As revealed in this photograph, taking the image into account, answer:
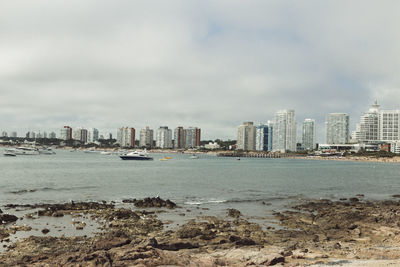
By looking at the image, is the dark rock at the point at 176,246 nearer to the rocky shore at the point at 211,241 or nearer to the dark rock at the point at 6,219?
the rocky shore at the point at 211,241

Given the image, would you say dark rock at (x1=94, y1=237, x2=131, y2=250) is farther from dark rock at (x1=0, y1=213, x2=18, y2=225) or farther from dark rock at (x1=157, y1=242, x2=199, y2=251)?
dark rock at (x1=0, y1=213, x2=18, y2=225)

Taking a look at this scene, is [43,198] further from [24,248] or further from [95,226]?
[24,248]

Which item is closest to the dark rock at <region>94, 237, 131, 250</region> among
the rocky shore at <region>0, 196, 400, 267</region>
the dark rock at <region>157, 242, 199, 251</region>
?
the rocky shore at <region>0, 196, 400, 267</region>

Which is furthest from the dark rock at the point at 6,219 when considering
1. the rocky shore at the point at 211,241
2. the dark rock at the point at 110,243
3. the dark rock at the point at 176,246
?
the dark rock at the point at 176,246

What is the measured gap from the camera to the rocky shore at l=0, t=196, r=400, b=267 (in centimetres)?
1261

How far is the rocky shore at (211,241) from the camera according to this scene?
1261 centimetres

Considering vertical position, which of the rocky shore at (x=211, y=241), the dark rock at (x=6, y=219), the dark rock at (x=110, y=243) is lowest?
the dark rock at (x=6, y=219)

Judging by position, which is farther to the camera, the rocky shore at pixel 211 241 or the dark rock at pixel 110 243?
the dark rock at pixel 110 243

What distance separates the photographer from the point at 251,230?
1973 cm

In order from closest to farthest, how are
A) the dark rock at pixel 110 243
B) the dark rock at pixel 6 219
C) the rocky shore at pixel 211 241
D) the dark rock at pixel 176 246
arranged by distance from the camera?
the rocky shore at pixel 211 241, the dark rock at pixel 110 243, the dark rock at pixel 176 246, the dark rock at pixel 6 219

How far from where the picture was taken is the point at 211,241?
16.7 meters

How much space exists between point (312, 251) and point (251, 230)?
5.51 meters

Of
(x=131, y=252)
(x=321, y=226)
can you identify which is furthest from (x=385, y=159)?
(x=131, y=252)

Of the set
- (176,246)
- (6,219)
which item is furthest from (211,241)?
(6,219)
